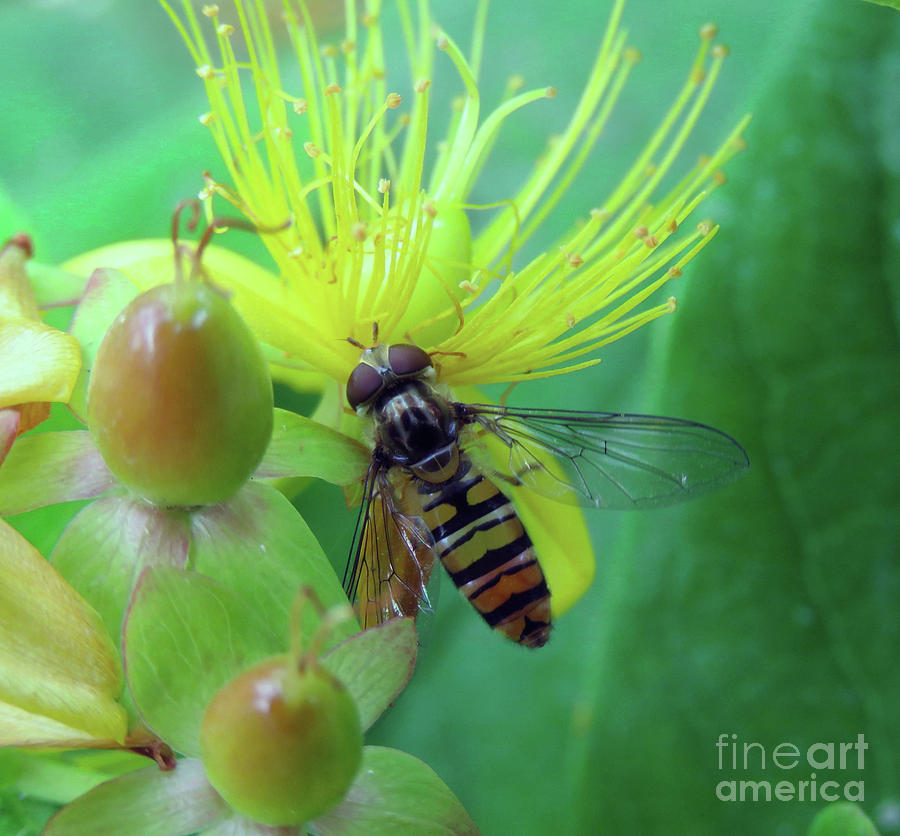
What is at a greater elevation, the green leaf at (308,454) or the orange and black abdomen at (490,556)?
the green leaf at (308,454)

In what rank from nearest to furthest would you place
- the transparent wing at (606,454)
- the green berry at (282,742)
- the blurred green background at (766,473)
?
the green berry at (282,742) → the transparent wing at (606,454) → the blurred green background at (766,473)

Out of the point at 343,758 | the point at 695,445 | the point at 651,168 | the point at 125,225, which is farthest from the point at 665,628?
the point at 125,225

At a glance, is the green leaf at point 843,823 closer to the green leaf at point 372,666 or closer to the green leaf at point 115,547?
Result: the green leaf at point 372,666

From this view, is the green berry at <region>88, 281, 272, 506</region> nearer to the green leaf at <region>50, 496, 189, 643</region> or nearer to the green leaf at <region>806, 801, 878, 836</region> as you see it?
the green leaf at <region>50, 496, 189, 643</region>

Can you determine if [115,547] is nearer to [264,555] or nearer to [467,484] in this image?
[264,555]

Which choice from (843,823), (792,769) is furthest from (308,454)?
(792,769)

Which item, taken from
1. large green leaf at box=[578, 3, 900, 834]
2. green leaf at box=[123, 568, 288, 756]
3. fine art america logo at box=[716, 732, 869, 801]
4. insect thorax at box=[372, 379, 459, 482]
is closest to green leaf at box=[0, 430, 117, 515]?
green leaf at box=[123, 568, 288, 756]

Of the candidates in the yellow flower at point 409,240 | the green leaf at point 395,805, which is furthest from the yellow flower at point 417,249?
the green leaf at point 395,805
